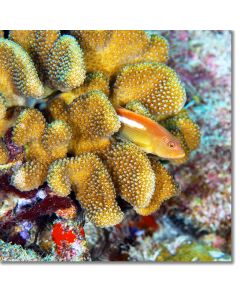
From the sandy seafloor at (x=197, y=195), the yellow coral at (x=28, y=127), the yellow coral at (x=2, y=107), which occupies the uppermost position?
the yellow coral at (x=2, y=107)

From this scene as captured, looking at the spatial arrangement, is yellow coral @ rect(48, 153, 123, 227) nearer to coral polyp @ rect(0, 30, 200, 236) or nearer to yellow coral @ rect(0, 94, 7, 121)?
coral polyp @ rect(0, 30, 200, 236)

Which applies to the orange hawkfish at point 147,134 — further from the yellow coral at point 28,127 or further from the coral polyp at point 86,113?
the yellow coral at point 28,127

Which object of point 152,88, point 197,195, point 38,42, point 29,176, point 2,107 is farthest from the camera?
point 197,195

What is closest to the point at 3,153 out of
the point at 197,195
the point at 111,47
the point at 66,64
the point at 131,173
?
the point at 66,64

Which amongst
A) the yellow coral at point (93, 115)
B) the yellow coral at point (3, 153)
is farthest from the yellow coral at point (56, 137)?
the yellow coral at point (3, 153)

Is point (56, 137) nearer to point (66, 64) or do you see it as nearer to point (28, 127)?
point (28, 127)

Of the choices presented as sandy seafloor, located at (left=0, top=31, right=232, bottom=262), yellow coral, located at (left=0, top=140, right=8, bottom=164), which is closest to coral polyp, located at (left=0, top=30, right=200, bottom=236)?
→ yellow coral, located at (left=0, top=140, right=8, bottom=164)

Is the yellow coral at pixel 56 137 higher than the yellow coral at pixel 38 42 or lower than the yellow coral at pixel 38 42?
lower
